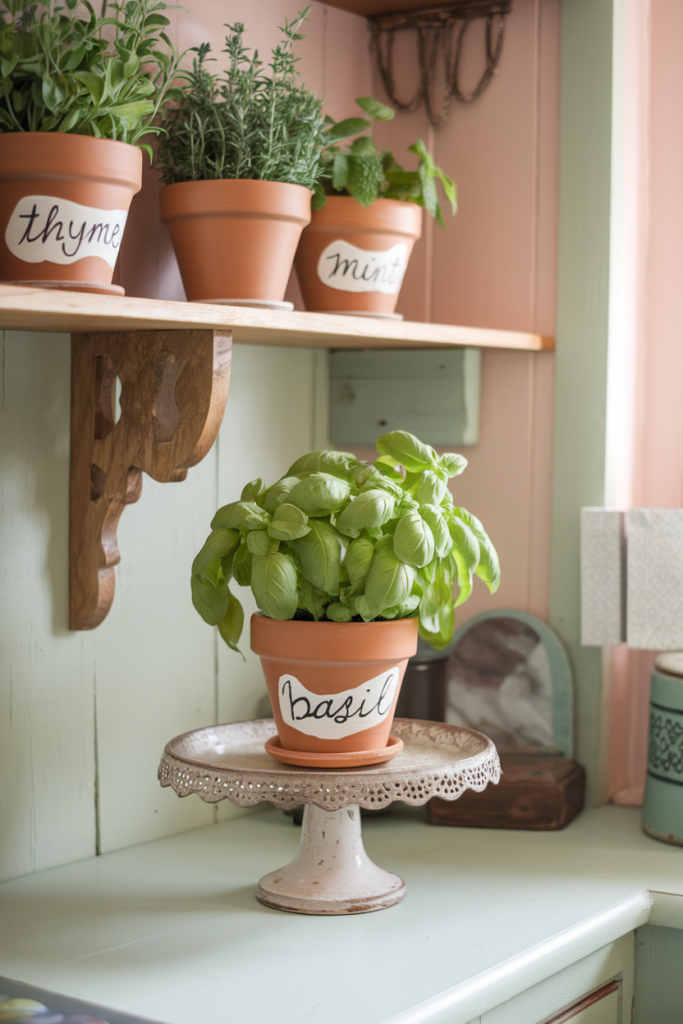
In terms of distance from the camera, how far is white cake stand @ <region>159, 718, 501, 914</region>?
1062 millimetres

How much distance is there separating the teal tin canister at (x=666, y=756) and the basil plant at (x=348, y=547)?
0.36 metres

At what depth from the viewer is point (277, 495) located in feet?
3.67

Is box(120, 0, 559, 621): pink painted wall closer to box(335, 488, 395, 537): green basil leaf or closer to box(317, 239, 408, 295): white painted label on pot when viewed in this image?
box(317, 239, 408, 295): white painted label on pot

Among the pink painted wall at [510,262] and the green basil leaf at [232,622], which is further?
the pink painted wall at [510,262]

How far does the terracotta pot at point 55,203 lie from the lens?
0.98 m

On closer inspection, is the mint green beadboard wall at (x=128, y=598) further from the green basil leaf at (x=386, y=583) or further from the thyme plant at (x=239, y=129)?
the green basil leaf at (x=386, y=583)

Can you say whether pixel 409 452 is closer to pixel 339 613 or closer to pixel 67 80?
pixel 339 613

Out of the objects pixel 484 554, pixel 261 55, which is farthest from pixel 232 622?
pixel 261 55

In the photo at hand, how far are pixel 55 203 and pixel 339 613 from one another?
431 millimetres

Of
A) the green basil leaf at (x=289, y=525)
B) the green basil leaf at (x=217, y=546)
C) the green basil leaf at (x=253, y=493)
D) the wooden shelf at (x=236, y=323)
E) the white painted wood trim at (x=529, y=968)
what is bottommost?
the white painted wood trim at (x=529, y=968)

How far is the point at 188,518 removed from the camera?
1.43m

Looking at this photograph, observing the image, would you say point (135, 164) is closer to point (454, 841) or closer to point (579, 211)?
point (579, 211)

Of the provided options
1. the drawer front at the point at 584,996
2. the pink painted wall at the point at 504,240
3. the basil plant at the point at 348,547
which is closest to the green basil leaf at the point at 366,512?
the basil plant at the point at 348,547

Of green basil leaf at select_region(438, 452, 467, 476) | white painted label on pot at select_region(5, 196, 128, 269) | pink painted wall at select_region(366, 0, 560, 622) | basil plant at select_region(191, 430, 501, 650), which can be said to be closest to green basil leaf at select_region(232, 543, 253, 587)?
basil plant at select_region(191, 430, 501, 650)
